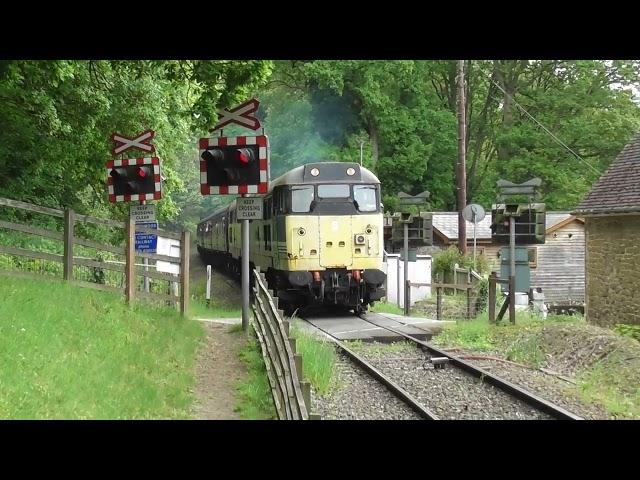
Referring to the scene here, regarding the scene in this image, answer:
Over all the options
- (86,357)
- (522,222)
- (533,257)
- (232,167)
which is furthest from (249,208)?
(533,257)

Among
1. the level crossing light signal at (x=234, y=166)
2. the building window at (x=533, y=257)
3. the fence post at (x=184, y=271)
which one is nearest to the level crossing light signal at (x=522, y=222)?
the level crossing light signal at (x=234, y=166)

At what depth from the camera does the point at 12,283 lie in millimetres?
9016

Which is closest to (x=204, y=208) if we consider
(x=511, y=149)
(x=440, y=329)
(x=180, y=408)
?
(x=511, y=149)

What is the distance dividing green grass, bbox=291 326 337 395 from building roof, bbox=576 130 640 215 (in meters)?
10.4

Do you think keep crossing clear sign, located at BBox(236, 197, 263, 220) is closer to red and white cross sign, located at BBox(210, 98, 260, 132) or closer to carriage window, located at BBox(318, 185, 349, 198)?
red and white cross sign, located at BBox(210, 98, 260, 132)

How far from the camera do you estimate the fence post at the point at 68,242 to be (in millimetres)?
10172

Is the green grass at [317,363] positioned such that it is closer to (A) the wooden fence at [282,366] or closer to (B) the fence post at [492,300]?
(A) the wooden fence at [282,366]

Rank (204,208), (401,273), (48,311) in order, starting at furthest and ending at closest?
(204,208) → (401,273) → (48,311)

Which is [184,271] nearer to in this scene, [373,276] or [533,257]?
[373,276]

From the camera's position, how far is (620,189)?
19.1 meters

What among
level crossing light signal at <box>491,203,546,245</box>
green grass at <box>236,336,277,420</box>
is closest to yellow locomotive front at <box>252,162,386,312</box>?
level crossing light signal at <box>491,203,546,245</box>

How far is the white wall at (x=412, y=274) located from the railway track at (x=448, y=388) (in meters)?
Result: 9.01

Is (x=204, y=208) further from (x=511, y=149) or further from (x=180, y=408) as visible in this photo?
(x=180, y=408)
